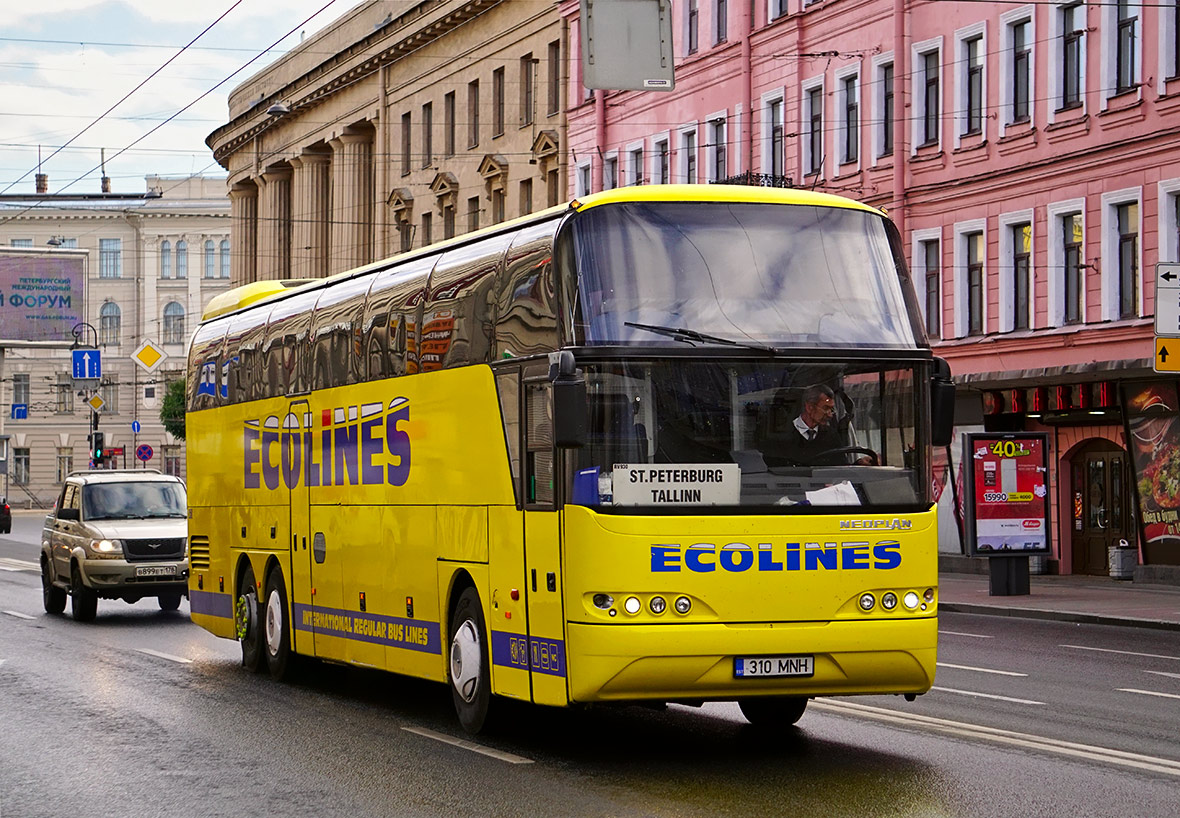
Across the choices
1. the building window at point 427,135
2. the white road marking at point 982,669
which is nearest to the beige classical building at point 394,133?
the building window at point 427,135

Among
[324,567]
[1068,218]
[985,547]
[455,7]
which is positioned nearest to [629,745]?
[324,567]

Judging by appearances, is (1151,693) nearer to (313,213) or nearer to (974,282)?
(974,282)

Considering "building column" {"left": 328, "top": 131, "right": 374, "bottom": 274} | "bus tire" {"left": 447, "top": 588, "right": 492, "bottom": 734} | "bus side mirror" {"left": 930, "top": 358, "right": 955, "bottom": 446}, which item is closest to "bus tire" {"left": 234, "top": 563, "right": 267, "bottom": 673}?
"bus tire" {"left": 447, "top": 588, "right": 492, "bottom": 734}

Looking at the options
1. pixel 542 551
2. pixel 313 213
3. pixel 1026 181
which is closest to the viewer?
pixel 542 551

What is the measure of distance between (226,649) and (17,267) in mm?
57433

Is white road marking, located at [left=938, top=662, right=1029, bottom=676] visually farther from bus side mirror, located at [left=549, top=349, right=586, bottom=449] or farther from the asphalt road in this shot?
bus side mirror, located at [left=549, top=349, right=586, bottom=449]

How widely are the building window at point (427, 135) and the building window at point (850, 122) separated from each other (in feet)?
74.2

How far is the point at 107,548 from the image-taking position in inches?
1033

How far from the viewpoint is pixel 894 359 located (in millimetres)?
11758

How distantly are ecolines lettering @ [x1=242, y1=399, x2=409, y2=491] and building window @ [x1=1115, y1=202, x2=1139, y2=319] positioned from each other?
19136 mm

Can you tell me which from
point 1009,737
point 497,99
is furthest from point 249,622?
point 497,99

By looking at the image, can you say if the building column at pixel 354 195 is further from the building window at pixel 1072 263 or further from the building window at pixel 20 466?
the building window at pixel 20 466

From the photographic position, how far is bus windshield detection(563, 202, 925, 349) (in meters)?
11.5

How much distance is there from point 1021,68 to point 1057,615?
1398cm
